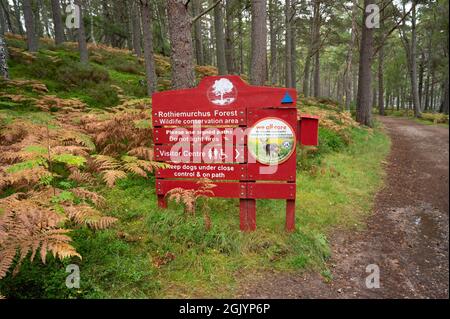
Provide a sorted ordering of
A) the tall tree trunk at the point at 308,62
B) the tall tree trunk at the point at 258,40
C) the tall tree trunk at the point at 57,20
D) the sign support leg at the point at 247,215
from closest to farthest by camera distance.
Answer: the sign support leg at the point at 247,215 → the tall tree trunk at the point at 258,40 → the tall tree trunk at the point at 57,20 → the tall tree trunk at the point at 308,62

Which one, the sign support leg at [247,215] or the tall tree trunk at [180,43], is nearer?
the sign support leg at [247,215]

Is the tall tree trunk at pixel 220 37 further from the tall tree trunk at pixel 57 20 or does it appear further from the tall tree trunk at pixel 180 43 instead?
the tall tree trunk at pixel 180 43

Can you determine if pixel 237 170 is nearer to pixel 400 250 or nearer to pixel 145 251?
pixel 145 251

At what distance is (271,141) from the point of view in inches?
192

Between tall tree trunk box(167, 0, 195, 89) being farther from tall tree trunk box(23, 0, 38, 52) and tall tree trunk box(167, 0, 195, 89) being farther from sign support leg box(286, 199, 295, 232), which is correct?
tall tree trunk box(23, 0, 38, 52)

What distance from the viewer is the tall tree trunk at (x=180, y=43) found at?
667 cm

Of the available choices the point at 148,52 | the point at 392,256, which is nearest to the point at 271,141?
the point at 392,256

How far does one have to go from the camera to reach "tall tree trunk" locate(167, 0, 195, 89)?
667cm

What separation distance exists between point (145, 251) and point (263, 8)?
27.3 feet

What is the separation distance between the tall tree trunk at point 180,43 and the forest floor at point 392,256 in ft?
15.0

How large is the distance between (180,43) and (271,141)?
3.42 m

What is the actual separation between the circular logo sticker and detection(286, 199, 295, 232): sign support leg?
688 mm

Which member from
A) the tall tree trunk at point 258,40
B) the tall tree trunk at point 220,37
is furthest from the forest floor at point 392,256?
the tall tree trunk at point 220,37

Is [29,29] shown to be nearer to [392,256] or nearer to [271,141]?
[271,141]
